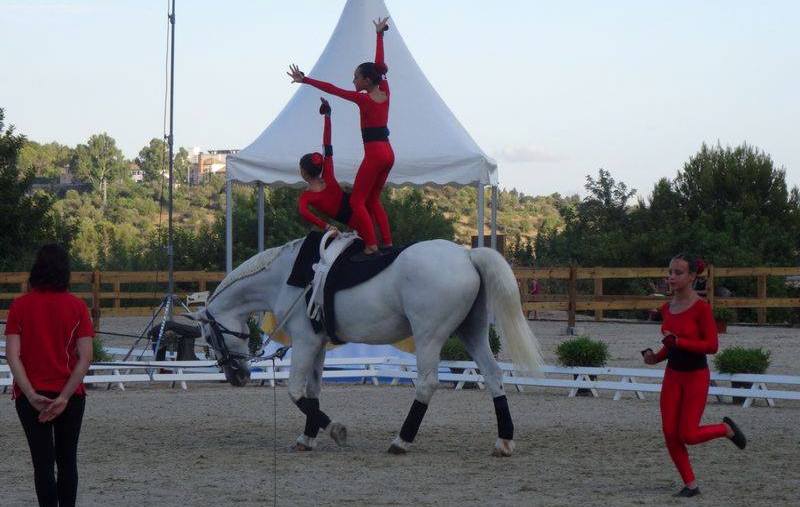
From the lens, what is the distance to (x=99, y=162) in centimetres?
11825

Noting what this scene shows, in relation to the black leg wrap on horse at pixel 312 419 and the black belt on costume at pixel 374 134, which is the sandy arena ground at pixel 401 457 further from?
the black belt on costume at pixel 374 134

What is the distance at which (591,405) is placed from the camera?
13258mm

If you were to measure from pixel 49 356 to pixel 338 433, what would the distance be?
13.3 feet

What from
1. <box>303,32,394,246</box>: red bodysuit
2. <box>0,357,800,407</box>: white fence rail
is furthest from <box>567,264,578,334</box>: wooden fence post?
<box>303,32,394,246</box>: red bodysuit

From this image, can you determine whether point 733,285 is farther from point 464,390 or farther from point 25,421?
point 25,421

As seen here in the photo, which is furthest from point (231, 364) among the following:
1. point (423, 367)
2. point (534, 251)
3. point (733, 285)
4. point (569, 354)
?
point (534, 251)

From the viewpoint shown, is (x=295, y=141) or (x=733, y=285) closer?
(x=295, y=141)

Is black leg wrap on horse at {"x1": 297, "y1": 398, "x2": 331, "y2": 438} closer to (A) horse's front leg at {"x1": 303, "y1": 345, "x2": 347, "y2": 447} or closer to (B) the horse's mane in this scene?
(A) horse's front leg at {"x1": 303, "y1": 345, "x2": 347, "y2": 447}

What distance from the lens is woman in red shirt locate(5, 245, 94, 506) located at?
584cm

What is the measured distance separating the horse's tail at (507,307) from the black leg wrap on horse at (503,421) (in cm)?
33

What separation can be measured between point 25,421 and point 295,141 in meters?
10.1

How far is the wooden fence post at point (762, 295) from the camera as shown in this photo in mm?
25984

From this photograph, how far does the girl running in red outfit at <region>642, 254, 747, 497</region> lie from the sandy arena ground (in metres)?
0.36

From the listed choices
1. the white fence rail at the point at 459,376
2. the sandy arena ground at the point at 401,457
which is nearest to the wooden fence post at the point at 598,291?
the white fence rail at the point at 459,376
